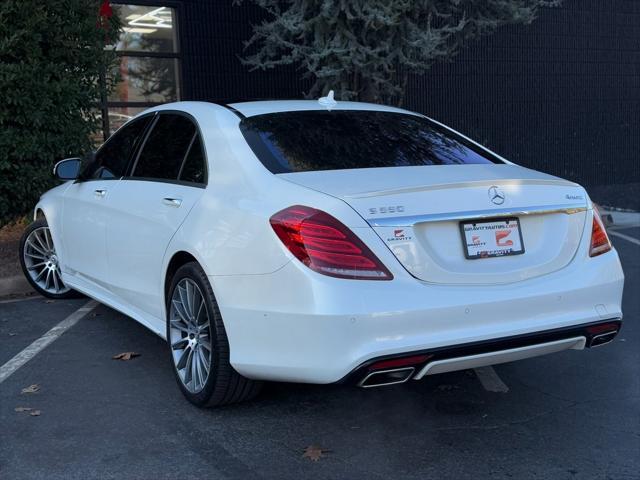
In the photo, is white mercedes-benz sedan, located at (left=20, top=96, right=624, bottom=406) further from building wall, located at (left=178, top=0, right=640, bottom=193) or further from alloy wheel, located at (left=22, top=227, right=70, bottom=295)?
building wall, located at (left=178, top=0, right=640, bottom=193)

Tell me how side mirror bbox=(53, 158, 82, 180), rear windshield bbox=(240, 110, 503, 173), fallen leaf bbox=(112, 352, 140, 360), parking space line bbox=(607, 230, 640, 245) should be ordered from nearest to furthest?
rear windshield bbox=(240, 110, 503, 173) < fallen leaf bbox=(112, 352, 140, 360) < side mirror bbox=(53, 158, 82, 180) < parking space line bbox=(607, 230, 640, 245)

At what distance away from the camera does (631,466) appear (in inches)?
128

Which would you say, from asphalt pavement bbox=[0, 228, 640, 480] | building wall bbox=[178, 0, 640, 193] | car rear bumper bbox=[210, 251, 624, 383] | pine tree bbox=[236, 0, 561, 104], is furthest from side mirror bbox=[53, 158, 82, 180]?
building wall bbox=[178, 0, 640, 193]

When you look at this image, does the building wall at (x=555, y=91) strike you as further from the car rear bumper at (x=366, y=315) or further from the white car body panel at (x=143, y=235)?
the car rear bumper at (x=366, y=315)

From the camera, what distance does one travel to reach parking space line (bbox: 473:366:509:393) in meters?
4.18

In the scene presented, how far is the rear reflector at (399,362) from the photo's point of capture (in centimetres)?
308

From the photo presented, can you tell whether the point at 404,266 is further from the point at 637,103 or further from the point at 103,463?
the point at 637,103

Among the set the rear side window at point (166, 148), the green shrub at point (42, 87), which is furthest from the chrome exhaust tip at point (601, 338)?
the green shrub at point (42, 87)

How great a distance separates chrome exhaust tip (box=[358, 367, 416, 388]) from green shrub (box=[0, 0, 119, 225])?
6.07 meters

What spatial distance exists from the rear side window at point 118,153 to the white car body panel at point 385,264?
1.10m

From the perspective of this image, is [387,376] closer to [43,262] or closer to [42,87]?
[43,262]

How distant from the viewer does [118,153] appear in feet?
16.8

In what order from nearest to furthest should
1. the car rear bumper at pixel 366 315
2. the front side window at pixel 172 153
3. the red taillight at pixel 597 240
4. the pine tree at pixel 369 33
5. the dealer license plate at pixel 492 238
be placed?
the car rear bumper at pixel 366 315, the dealer license plate at pixel 492 238, the red taillight at pixel 597 240, the front side window at pixel 172 153, the pine tree at pixel 369 33

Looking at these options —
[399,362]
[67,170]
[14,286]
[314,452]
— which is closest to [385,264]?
[399,362]
